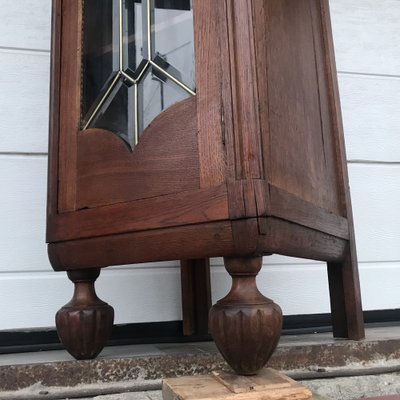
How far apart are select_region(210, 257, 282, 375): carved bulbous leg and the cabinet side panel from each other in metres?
0.10

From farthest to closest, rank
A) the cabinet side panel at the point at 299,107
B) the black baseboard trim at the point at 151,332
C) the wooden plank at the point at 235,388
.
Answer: the black baseboard trim at the point at 151,332, the cabinet side panel at the point at 299,107, the wooden plank at the point at 235,388

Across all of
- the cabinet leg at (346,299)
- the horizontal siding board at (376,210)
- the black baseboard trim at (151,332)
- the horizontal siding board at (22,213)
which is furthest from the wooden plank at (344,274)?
the horizontal siding board at (22,213)

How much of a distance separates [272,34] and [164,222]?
0.26 m

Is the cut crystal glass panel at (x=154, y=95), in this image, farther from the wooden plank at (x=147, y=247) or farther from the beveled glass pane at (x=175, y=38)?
the wooden plank at (x=147, y=247)

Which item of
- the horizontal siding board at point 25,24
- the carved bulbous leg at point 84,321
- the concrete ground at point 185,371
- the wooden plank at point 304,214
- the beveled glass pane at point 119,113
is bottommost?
the concrete ground at point 185,371

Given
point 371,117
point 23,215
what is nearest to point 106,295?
point 23,215

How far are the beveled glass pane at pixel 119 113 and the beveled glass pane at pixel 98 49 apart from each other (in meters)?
0.02

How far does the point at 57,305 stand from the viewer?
960 mm

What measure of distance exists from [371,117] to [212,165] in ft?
2.51

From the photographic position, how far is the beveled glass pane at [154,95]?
590 millimetres

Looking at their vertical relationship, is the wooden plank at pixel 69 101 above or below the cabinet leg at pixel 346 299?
above

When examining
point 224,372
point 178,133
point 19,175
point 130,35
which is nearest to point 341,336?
point 224,372

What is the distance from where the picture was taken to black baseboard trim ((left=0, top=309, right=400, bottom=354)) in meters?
0.93

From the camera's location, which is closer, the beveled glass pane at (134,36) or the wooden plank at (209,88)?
the wooden plank at (209,88)
